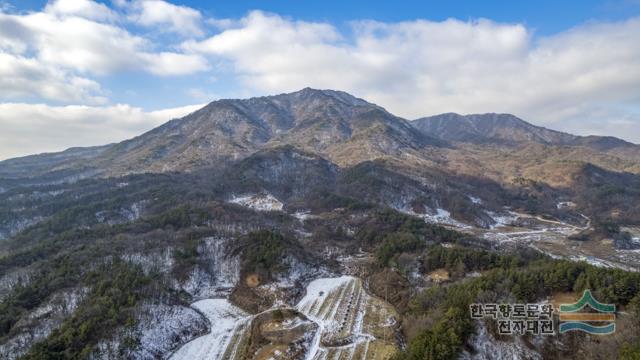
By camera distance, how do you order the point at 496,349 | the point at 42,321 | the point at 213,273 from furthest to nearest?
the point at 213,273, the point at 42,321, the point at 496,349

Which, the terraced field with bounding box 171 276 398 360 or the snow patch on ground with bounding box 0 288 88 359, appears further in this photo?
the terraced field with bounding box 171 276 398 360

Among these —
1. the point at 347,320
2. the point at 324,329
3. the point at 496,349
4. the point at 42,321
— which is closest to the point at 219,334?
the point at 324,329

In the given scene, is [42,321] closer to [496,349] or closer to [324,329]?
[324,329]

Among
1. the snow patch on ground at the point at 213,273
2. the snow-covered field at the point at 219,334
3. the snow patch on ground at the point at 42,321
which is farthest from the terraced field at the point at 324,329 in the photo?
the snow patch on ground at the point at 42,321

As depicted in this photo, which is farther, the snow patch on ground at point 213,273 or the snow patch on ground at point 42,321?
the snow patch on ground at point 213,273

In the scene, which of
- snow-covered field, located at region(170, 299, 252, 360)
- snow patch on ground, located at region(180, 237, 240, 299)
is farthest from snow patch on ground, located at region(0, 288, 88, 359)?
snow patch on ground, located at region(180, 237, 240, 299)

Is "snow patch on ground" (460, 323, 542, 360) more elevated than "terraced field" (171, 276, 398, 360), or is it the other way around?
"snow patch on ground" (460, 323, 542, 360)

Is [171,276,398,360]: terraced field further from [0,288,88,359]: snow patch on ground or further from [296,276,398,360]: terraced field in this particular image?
[0,288,88,359]: snow patch on ground

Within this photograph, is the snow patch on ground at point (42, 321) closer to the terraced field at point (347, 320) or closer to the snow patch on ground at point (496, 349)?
the terraced field at point (347, 320)

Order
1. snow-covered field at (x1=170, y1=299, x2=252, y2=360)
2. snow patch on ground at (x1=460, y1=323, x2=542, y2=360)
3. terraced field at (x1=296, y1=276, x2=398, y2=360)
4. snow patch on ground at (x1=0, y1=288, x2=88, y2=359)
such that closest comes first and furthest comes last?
snow patch on ground at (x1=460, y1=323, x2=542, y2=360) < snow patch on ground at (x1=0, y1=288, x2=88, y2=359) < terraced field at (x1=296, y1=276, x2=398, y2=360) < snow-covered field at (x1=170, y1=299, x2=252, y2=360)
